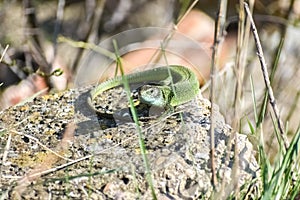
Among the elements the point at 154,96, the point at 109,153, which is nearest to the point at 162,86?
the point at 154,96

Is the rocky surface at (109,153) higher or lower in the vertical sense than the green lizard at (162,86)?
lower

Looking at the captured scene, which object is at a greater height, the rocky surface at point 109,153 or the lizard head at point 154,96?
the lizard head at point 154,96

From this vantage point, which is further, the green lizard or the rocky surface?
the green lizard

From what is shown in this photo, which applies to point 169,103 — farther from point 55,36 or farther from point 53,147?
point 55,36

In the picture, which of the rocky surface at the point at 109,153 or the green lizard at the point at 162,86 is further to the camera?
the green lizard at the point at 162,86

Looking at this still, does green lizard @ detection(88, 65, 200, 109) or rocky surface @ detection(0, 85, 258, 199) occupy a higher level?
green lizard @ detection(88, 65, 200, 109)
